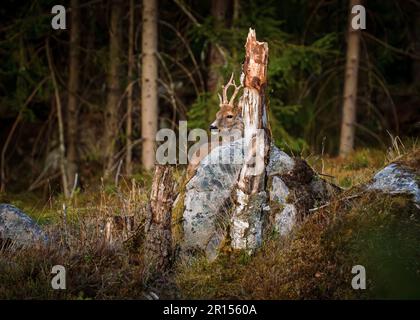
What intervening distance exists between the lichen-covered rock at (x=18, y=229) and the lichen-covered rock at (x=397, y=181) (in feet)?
13.0

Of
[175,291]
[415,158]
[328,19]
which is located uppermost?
[328,19]

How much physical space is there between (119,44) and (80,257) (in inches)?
390

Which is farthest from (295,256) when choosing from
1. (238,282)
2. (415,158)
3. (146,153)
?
(146,153)

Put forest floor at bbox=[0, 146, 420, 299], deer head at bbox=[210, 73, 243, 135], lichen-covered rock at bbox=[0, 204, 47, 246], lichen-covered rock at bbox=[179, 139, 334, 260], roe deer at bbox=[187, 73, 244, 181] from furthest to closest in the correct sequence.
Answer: deer head at bbox=[210, 73, 243, 135]
roe deer at bbox=[187, 73, 244, 181]
lichen-covered rock at bbox=[0, 204, 47, 246]
lichen-covered rock at bbox=[179, 139, 334, 260]
forest floor at bbox=[0, 146, 420, 299]

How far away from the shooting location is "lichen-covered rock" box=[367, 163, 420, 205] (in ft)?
21.7

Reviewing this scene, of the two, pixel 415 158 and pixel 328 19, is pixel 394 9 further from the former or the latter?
pixel 415 158

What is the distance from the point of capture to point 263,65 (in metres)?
6.81

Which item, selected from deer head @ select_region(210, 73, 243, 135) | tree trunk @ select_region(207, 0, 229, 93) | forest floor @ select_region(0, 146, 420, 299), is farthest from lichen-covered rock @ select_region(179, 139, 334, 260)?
tree trunk @ select_region(207, 0, 229, 93)

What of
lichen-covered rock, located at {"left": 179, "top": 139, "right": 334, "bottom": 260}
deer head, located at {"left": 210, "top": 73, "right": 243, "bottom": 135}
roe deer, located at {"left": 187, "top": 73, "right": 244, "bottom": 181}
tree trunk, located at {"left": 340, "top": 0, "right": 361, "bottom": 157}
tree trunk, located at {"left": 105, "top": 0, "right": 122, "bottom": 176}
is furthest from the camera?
tree trunk, located at {"left": 105, "top": 0, "right": 122, "bottom": 176}

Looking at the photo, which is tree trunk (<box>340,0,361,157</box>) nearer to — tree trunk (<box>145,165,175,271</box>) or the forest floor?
the forest floor

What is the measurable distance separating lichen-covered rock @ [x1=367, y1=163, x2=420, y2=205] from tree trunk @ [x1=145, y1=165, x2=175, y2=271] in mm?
2342

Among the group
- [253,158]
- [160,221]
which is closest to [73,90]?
[160,221]

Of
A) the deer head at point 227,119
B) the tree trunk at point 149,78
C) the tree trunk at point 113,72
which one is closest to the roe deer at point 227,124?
the deer head at point 227,119

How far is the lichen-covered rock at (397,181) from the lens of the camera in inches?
260
